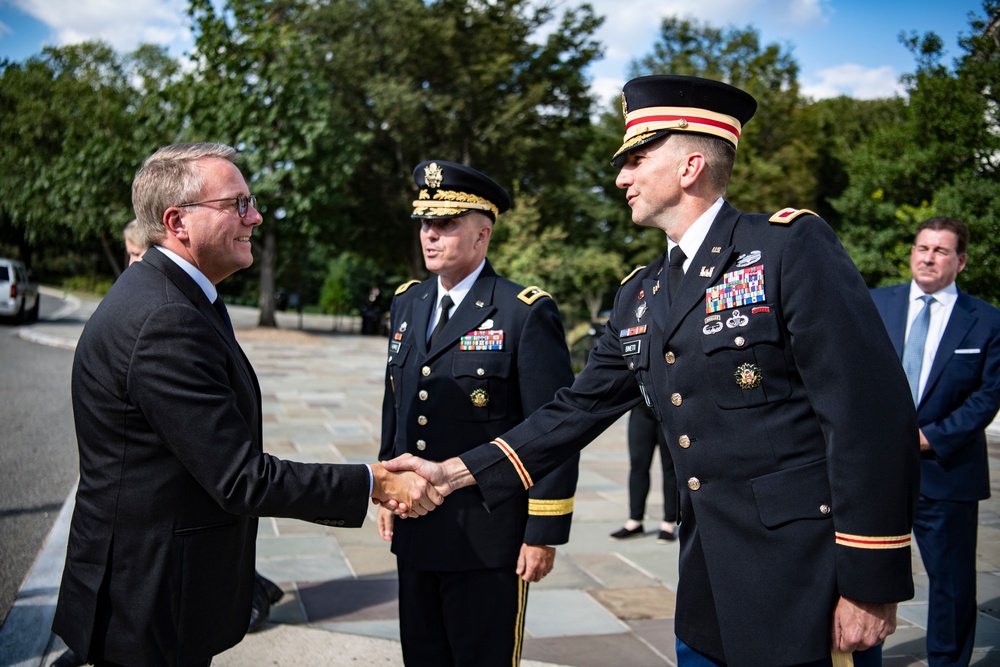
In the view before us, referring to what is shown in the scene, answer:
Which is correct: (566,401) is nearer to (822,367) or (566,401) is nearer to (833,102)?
(822,367)

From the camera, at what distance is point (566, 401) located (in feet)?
8.90

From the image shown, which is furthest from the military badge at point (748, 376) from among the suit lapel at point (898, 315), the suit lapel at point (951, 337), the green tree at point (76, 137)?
the green tree at point (76, 137)

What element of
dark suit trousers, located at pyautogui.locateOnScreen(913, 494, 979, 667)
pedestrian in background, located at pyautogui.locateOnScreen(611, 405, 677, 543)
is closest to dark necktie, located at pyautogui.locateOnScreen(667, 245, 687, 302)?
dark suit trousers, located at pyautogui.locateOnScreen(913, 494, 979, 667)

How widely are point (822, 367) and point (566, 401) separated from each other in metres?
0.98

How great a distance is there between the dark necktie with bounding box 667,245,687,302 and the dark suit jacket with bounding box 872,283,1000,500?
203cm

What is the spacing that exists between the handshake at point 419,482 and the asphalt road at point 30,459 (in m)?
2.60

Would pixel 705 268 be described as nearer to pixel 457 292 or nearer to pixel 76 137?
pixel 457 292

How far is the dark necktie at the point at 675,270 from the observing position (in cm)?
236

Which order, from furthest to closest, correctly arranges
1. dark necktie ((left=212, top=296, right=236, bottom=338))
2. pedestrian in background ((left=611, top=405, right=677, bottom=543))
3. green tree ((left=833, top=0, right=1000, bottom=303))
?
1. green tree ((left=833, top=0, right=1000, bottom=303))
2. pedestrian in background ((left=611, top=405, right=677, bottom=543))
3. dark necktie ((left=212, top=296, right=236, bottom=338))

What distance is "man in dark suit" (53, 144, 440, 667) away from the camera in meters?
2.07

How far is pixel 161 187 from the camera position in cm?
231

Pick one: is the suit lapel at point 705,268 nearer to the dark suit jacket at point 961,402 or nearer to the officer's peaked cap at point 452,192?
the officer's peaked cap at point 452,192

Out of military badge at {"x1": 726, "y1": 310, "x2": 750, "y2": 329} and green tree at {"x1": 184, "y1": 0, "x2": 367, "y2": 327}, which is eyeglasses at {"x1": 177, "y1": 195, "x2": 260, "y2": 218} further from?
green tree at {"x1": 184, "y1": 0, "x2": 367, "y2": 327}

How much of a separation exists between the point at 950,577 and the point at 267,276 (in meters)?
23.7
